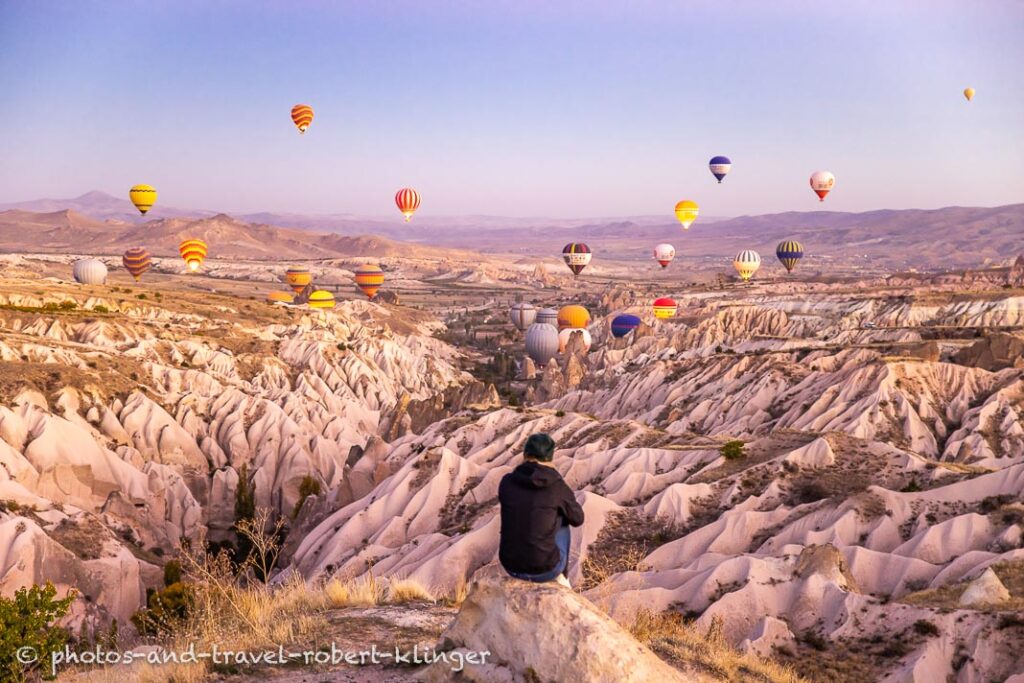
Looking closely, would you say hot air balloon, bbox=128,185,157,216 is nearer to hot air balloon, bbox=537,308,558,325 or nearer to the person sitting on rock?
hot air balloon, bbox=537,308,558,325

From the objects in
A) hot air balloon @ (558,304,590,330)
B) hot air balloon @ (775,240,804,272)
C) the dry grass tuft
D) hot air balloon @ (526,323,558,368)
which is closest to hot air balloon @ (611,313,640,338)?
hot air balloon @ (558,304,590,330)

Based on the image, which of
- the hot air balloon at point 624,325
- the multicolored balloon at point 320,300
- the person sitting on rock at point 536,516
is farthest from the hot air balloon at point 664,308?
the person sitting on rock at point 536,516

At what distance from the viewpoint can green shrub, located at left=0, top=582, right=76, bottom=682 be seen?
1091 cm

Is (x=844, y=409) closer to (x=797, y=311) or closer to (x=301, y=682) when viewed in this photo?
(x=301, y=682)

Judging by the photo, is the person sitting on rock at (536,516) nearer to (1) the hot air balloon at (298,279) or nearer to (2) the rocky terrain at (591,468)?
(2) the rocky terrain at (591,468)

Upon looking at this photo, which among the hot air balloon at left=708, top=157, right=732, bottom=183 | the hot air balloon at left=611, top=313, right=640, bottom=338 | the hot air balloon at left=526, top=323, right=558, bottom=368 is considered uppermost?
the hot air balloon at left=708, top=157, right=732, bottom=183

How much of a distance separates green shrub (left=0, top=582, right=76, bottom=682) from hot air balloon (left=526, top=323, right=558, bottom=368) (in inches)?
3420

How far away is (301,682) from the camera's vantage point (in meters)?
8.56

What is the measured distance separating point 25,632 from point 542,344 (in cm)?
8813

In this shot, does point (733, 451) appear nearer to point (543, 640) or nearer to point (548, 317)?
point (543, 640)

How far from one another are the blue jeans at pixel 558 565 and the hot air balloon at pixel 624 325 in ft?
308

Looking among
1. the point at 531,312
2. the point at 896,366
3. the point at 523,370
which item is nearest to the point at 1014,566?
the point at 896,366

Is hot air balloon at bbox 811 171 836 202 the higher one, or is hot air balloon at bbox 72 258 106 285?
hot air balloon at bbox 811 171 836 202

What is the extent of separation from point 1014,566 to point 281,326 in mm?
67433
